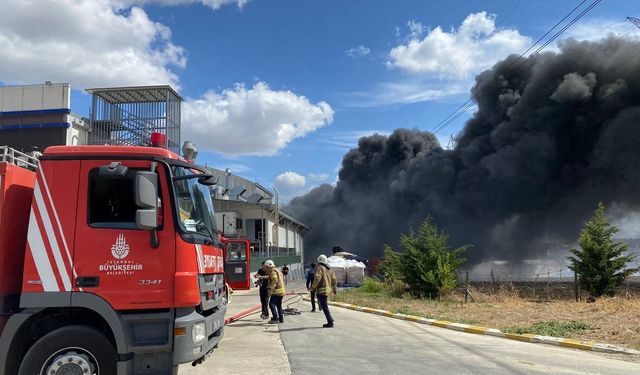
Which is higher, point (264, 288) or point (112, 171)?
point (112, 171)

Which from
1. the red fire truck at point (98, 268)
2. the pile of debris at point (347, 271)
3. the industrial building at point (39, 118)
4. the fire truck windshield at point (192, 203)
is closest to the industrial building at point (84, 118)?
the industrial building at point (39, 118)

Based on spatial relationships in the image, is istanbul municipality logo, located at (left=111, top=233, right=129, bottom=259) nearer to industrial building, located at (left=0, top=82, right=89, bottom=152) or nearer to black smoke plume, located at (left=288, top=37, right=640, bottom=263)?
industrial building, located at (left=0, top=82, right=89, bottom=152)

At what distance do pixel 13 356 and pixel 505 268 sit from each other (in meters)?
39.9

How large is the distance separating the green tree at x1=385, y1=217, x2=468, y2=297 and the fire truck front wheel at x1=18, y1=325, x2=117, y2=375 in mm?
14955

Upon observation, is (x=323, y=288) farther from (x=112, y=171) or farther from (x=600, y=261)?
(x=600, y=261)

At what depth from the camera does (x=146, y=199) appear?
4.79 metres

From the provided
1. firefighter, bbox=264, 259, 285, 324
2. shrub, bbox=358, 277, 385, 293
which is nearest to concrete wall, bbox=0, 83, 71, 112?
firefighter, bbox=264, 259, 285, 324

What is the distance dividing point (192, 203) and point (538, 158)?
33.8 meters

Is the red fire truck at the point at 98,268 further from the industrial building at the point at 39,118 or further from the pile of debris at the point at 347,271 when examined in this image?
the pile of debris at the point at 347,271

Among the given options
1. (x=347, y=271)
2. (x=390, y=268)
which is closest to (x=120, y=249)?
(x=390, y=268)

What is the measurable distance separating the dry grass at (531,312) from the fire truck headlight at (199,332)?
7.33m

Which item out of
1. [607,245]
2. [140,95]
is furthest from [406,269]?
[140,95]

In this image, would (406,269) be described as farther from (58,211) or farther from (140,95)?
(58,211)

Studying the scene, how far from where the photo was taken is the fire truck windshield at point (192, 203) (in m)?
5.23
